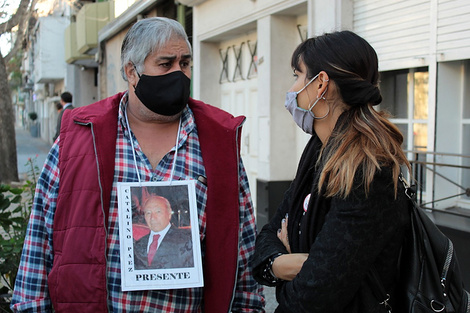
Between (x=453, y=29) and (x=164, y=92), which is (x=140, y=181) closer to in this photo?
(x=164, y=92)

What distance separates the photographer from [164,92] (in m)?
2.24

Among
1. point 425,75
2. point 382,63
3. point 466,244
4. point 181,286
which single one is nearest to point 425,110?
point 425,75

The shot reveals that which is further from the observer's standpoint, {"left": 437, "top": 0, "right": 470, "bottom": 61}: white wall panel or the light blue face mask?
{"left": 437, "top": 0, "right": 470, "bottom": 61}: white wall panel

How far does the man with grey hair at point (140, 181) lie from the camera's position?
209 cm

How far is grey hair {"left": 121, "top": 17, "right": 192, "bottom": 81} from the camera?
2.22 meters

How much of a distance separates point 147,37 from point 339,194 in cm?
104

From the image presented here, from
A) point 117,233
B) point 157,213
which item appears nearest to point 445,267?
point 157,213

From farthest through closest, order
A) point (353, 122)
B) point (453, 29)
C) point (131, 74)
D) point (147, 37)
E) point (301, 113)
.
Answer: point (453, 29)
point (131, 74)
point (147, 37)
point (301, 113)
point (353, 122)

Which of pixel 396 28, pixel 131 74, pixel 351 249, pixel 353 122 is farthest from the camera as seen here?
pixel 396 28

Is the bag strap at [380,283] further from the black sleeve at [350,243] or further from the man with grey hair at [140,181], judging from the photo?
the man with grey hair at [140,181]

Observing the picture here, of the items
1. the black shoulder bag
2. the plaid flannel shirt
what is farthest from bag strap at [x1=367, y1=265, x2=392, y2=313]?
the plaid flannel shirt

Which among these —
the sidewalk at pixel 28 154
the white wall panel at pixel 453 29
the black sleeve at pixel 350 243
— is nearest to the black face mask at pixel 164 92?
the black sleeve at pixel 350 243

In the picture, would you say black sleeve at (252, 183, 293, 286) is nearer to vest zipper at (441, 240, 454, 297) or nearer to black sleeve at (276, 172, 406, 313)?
black sleeve at (276, 172, 406, 313)

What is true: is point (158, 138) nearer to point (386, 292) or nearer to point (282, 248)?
point (282, 248)
